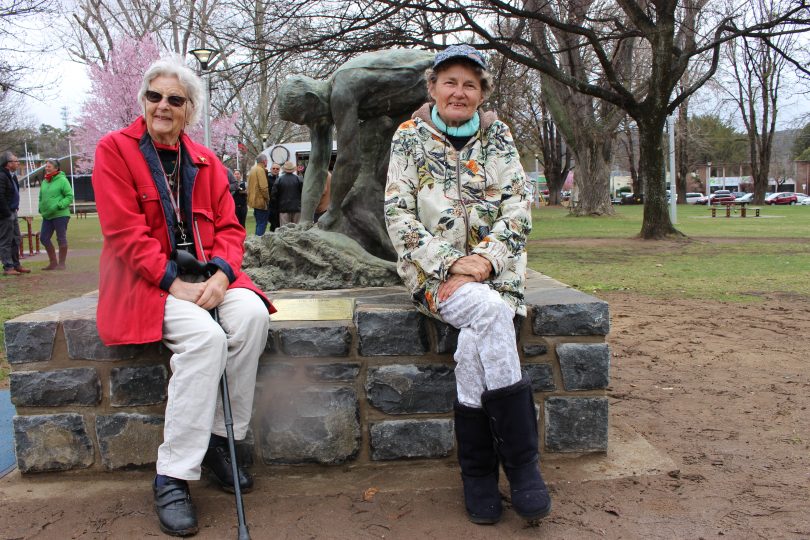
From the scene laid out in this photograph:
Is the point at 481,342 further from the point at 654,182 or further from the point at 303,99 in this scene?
the point at 654,182

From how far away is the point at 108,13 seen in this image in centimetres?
2912

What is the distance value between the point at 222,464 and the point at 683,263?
908 cm

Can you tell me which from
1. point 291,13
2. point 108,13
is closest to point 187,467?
point 291,13

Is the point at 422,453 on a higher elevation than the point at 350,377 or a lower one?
lower

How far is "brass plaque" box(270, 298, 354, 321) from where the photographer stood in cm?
322

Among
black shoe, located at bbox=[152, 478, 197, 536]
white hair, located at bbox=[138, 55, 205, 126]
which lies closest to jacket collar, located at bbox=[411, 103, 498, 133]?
white hair, located at bbox=[138, 55, 205, 126]

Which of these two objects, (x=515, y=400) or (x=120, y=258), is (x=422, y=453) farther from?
(x=120, y=258)

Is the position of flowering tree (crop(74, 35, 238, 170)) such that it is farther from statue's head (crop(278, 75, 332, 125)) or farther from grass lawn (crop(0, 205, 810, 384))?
statue's head (crop(278, 75, 332, 125))

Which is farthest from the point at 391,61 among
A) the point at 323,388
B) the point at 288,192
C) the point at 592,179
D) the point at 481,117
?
the point at 592,179

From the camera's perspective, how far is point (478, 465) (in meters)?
2.61

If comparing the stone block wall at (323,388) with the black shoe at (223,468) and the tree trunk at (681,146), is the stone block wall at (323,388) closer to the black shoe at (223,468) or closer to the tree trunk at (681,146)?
the black shoe at (223,468)

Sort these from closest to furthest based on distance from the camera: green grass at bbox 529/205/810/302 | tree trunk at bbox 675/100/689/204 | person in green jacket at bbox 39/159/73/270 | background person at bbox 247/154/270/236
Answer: green grass at bbox 529/205/810/302, person in green jacket at bbox 39/159/73/270, background person at bbox 247/154/270/236, tree trunk at bbox 675/100/689/204

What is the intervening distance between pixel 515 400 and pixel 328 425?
3.10ft

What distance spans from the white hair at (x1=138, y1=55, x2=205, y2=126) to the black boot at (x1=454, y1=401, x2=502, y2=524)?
64.6 inches
